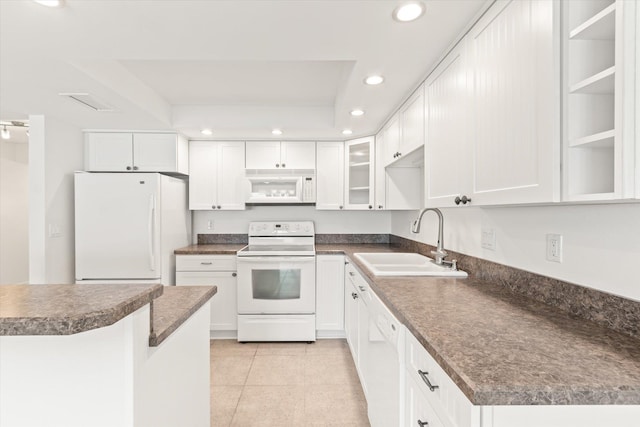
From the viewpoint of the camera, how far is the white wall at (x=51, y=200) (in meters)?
2.69

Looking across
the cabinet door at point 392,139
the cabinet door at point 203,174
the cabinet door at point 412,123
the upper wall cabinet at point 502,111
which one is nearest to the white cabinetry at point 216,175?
the cabinet door at point 203,174

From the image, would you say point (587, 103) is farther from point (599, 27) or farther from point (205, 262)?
point (205, 262)

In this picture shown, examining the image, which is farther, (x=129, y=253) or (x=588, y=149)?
(x=129, y=253)

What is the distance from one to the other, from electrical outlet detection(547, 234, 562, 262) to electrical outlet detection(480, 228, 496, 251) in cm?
41

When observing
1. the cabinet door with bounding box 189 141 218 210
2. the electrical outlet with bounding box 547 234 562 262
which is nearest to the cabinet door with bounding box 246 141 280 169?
the cabinet door with bounding box 189 141 218 210

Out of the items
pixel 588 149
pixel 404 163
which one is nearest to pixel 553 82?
pixel 588 149

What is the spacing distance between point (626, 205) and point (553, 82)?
47cm

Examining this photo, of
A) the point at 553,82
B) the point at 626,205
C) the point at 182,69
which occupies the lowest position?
the point at 626,205

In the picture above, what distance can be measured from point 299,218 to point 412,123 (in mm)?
2044

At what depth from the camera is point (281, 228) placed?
374cm

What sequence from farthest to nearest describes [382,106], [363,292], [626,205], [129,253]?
[129,253], [382,106], [363,292], [626,205]

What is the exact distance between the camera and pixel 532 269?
1.43m

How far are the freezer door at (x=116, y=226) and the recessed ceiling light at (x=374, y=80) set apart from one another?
2131 mm

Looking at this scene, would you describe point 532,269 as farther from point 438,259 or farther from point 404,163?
point 404,163
